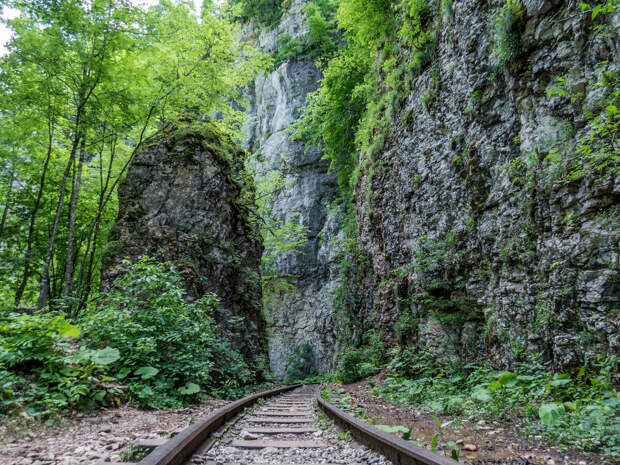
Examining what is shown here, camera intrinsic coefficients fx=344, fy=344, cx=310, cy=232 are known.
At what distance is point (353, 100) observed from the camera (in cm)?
1577

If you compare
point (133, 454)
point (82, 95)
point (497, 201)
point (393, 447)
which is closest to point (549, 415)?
point (393, 447)

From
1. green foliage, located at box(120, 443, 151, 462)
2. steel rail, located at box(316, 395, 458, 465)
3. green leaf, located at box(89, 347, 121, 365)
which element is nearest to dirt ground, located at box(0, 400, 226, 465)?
green foliage, located at box(120, 443, 151, 462)

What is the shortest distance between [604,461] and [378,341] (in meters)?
8.56

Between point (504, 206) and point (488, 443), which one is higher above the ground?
point (504, 206)

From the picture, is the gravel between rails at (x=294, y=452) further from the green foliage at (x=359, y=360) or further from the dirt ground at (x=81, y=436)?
the green foliage at (x=359, y=360)

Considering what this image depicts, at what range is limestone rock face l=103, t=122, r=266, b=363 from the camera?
30.7 feet

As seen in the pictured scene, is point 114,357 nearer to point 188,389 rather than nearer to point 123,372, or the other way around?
Answer: point 123,372

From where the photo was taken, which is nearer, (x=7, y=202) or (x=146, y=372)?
(x=146, y=372)

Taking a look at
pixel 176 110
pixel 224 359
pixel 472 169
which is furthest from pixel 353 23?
pixel 224 359

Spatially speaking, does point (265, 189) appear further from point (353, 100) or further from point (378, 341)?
point (378, 341)

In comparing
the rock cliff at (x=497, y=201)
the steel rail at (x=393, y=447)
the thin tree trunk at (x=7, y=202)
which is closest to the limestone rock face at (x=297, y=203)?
the rock cliff at (x=497, y=201)

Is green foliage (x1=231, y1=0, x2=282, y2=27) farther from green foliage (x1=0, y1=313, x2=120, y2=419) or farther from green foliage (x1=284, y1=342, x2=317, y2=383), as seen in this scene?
green foliage (x1=0, y1=313, x2=120, y2=419)

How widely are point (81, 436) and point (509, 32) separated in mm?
8451

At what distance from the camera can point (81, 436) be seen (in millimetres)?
Result: 3506
